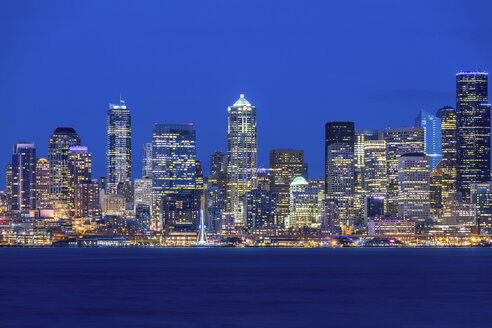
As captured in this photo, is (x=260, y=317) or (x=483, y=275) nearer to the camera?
(x=260, y=317)

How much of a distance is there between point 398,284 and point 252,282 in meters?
18.3

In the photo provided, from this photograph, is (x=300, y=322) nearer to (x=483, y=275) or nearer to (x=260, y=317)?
(x=260, y=317)

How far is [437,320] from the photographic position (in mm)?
77125

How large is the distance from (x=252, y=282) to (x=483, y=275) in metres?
37.1

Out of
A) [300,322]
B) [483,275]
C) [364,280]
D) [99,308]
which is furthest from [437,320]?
[483,275]

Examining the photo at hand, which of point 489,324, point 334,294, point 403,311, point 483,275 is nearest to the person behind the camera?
point 489,324

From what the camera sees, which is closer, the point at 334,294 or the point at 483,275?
Answer: the point at 334,294

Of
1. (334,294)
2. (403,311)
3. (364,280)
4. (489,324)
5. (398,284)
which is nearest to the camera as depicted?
(489,324)

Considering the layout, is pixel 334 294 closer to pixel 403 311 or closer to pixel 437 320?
pixel 403 311

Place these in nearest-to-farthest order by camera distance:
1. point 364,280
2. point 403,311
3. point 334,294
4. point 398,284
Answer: point 403,311, point 334,294, point 398,284, point 364,280

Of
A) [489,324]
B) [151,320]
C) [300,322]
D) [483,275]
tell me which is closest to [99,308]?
[151,320]

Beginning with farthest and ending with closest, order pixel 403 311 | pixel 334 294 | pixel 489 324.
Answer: pixel 334 294 < pixel 403 311 < pixel 489 324

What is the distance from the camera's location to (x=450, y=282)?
120 metres

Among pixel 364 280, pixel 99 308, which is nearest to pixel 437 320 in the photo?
pixel 99 308
